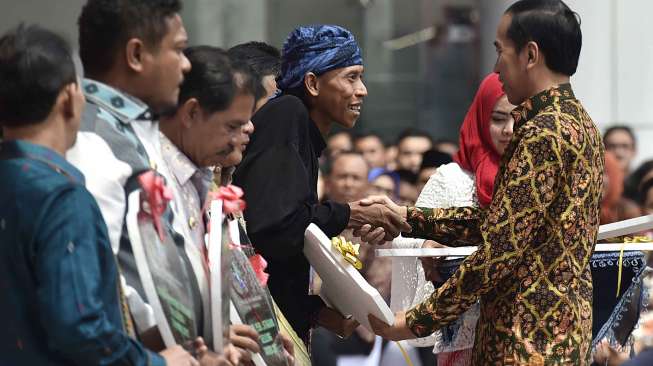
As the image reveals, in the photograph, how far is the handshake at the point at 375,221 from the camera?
15.0ft

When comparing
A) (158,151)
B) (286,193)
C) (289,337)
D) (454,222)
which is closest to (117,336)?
(158,151)

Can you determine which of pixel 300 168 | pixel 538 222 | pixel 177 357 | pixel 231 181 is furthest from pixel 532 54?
pixel 177 357

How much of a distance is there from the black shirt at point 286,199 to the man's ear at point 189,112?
2.68 ft

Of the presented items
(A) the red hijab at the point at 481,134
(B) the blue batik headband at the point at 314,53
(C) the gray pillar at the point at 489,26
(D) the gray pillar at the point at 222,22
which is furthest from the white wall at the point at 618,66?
(B) the blue batik headband at the point at 314,53

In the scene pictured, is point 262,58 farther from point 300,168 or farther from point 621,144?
point 621,144

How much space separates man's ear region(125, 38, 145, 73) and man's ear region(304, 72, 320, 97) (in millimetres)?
1463

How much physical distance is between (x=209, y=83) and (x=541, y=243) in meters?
1.18

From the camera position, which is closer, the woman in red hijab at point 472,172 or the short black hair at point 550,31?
the short black hair at point 550,31

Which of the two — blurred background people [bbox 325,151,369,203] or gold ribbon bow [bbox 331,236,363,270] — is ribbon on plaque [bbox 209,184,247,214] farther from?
blurred background people [bbox 325,151,369,203]

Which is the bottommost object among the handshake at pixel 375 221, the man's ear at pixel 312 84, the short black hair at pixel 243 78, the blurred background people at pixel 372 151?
the blurred background people at pixel 372 151

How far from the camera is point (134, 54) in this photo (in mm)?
3119

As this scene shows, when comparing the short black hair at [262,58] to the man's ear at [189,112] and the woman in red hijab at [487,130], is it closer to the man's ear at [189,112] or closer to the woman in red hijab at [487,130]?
the woman in red hijab at [487,130]

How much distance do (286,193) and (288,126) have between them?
0.25 metres

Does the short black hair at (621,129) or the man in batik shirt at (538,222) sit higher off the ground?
the man in batik shirt at (538,222)
